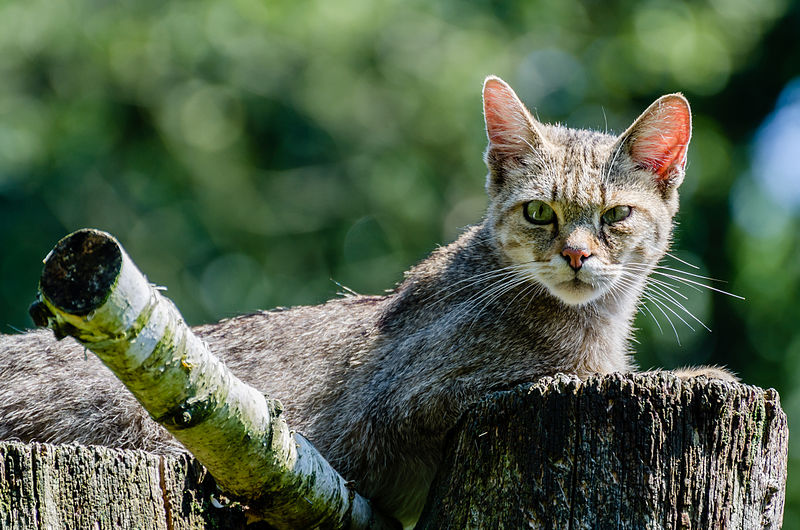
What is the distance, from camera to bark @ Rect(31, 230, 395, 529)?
291cm

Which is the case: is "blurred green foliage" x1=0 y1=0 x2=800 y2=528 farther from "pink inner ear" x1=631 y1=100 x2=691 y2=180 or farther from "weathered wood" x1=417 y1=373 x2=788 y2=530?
"weathered wood" x1=417 y1=373 x2=788 y2=530

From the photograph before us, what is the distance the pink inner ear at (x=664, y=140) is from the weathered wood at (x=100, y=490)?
141 inches

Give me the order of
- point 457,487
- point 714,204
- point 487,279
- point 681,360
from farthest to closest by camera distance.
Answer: point 714,204
point 681,360
point 487,279
point 457,487

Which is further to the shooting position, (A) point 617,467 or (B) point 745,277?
(B) point 745,277

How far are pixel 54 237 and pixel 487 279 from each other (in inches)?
485

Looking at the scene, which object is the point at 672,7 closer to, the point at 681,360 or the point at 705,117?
the point at 705,117

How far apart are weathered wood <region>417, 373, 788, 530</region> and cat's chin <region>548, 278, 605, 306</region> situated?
60.3 inches

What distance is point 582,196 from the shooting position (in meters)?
5.87

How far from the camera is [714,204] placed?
58.1 ft

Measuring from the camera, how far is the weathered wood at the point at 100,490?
145 inches

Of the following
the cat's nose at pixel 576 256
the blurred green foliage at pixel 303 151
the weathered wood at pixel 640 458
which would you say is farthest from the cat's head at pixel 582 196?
the blurred green foliage at pixel 303 151

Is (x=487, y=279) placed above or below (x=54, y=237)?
above

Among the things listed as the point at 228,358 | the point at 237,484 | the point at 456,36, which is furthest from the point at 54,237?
the point at 237,484

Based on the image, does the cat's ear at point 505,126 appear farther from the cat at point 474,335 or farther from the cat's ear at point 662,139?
the cat's ear at point 662,139
